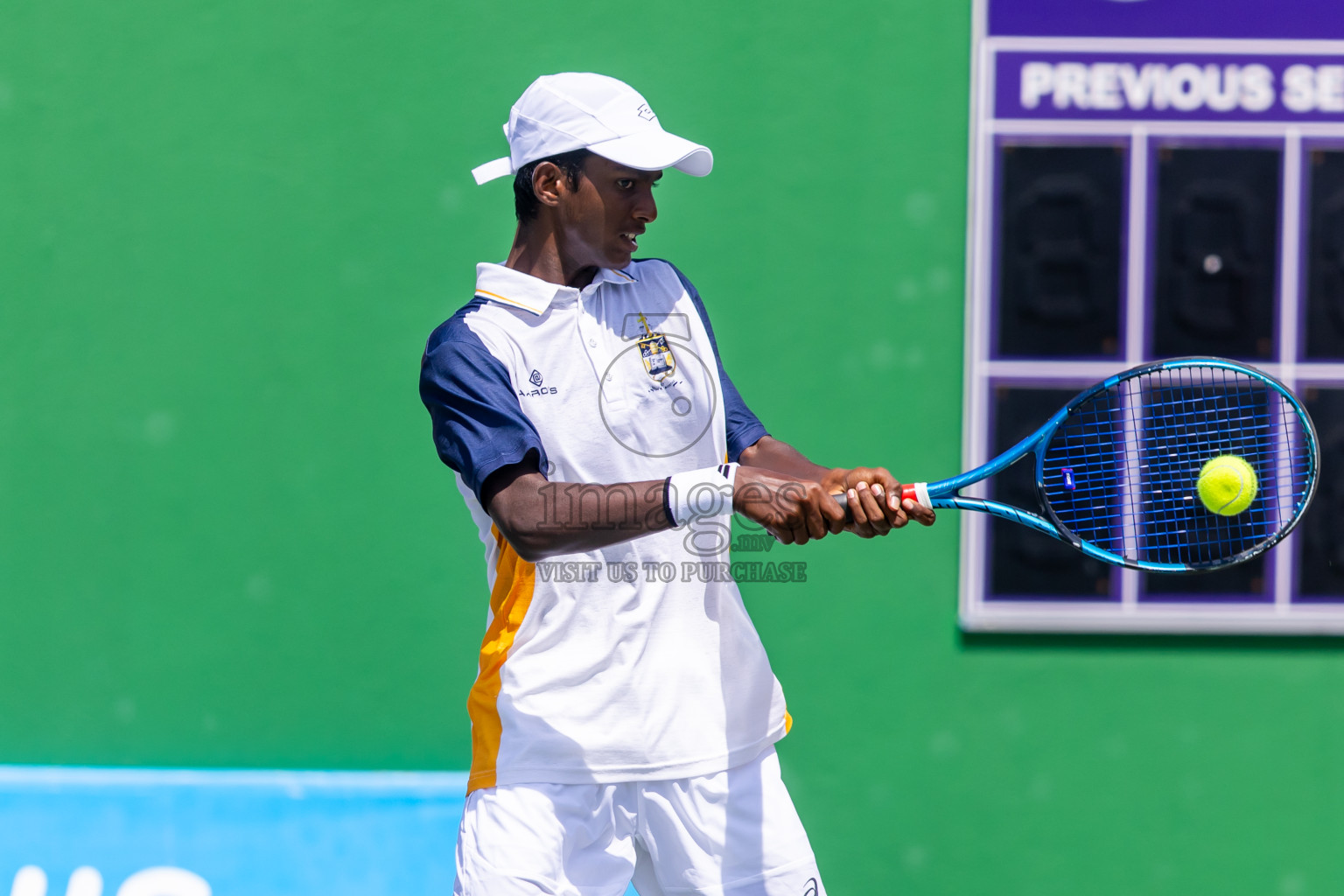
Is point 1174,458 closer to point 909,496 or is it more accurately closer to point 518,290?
point 909,496

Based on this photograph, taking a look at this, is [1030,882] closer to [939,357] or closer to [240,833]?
[939,357]

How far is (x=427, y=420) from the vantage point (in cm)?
315

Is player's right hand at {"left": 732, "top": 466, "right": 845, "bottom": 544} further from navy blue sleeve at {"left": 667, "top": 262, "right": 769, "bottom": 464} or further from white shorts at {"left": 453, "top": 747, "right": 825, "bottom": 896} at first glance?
white shorts at {"left": 453, "top": 747, "right": 825, "bottom": 896}

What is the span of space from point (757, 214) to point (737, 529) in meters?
0.82

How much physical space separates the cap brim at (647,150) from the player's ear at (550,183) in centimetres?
8

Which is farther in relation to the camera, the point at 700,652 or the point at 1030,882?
the point at 1030,882

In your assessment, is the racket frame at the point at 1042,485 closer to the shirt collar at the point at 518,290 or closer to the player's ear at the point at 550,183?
the shirt collar at the point at 518,290

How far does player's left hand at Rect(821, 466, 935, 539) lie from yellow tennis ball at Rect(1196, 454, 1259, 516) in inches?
25.5

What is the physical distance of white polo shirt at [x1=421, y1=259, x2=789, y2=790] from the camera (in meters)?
2.05

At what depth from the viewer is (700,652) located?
2.14 m

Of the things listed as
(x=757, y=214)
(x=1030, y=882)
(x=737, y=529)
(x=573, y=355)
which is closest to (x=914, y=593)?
(x=737, y=529)

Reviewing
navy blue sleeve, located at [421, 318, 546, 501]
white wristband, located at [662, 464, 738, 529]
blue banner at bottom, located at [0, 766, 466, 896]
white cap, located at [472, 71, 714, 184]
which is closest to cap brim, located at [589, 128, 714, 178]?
white cap, located at [472, 71, 714, 184]

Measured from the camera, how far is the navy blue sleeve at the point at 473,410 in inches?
76.5

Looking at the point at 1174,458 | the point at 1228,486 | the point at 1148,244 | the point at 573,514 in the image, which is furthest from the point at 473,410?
the point at 1148,244
